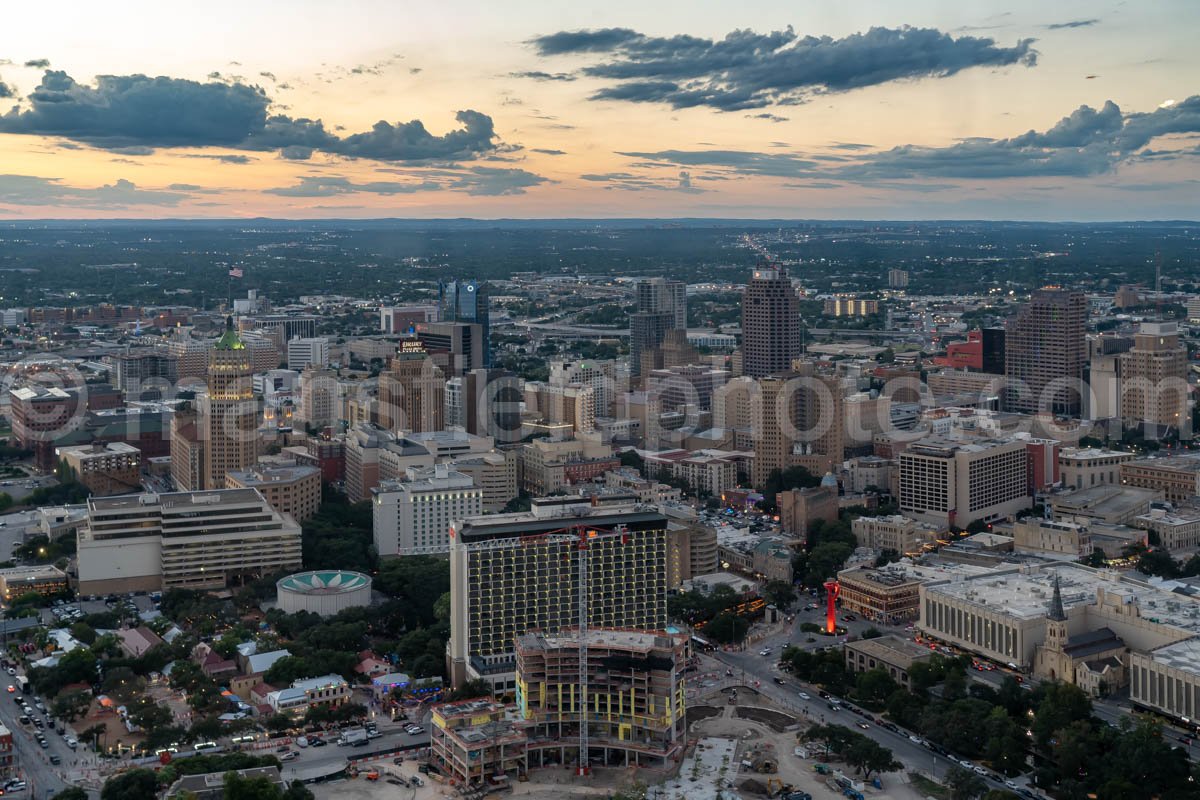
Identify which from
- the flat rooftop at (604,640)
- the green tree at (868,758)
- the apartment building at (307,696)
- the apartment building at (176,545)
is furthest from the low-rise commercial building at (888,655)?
the apartment building at (176,545)

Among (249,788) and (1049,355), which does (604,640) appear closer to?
(249,788)

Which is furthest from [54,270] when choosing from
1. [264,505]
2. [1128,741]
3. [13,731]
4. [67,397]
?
[1128,741]

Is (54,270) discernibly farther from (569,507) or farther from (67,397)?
(569,507)

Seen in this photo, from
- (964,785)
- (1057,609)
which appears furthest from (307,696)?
(1057,609)

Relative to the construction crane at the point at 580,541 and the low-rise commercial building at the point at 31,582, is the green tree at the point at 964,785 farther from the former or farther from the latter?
the low-rise commercial building at the point at 31,582

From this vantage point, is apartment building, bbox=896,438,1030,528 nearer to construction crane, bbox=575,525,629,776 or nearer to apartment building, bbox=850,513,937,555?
apartment building, bbox=850,513,937,555

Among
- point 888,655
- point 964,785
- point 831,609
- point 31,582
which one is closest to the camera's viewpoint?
point 964,785

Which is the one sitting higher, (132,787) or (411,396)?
(411,396)
